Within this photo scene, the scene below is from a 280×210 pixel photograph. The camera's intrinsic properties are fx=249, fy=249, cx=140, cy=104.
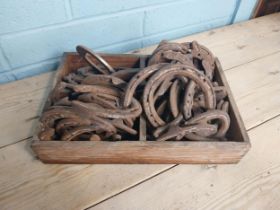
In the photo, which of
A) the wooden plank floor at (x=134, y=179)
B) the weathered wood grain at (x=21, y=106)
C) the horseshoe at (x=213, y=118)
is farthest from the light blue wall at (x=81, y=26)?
the horseshoe at (x=213, y=118)

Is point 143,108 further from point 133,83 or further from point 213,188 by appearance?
point 213,188

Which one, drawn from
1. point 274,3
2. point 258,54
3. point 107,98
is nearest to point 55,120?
point 107,98

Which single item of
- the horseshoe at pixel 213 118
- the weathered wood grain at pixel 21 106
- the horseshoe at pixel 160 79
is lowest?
the weathered wood grain at pixel 21 106

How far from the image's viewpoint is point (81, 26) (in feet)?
2.69

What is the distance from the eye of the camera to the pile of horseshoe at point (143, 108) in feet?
1.75

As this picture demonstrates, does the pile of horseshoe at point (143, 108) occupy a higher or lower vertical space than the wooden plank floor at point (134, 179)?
higher

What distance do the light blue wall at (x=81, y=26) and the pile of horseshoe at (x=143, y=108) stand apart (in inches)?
10.6

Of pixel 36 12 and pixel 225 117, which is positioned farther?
pixel 36 12

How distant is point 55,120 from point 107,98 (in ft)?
0.41

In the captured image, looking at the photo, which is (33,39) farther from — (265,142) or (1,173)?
(265,142)

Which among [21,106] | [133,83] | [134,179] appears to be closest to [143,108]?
[133,83]

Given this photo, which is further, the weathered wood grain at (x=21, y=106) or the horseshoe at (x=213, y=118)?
the weathered wood grain at (x=21, y=106)

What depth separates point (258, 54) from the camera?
3.15 feet

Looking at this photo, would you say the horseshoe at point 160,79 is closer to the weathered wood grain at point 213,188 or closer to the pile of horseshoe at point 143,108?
the pile of horseshoe at point 143,108
